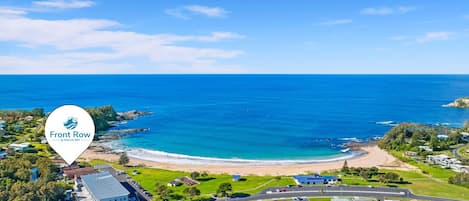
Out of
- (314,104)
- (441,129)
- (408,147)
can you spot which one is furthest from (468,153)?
(314,104)

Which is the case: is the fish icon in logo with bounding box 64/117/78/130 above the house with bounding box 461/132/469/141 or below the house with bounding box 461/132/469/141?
above

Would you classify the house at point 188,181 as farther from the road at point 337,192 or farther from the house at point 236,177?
the road at point 337,192

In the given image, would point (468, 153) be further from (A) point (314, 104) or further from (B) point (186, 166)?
(A) point (314, 104)

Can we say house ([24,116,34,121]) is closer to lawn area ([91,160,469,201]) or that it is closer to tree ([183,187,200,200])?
lawn area ([91,160,469,201])

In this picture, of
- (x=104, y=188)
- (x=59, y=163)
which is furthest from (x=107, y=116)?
(x=104, y=188)

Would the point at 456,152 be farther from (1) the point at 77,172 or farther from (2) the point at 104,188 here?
(1) the point at 77,172

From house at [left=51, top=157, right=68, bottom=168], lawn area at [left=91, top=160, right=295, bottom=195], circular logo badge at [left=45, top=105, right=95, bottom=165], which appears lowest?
lawn area at [left=91, top=160, right=295, bottom=195]

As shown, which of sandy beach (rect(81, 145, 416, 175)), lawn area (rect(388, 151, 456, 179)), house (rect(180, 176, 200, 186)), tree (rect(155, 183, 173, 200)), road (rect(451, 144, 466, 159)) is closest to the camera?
tree (rect(155, 183, 173, 200))

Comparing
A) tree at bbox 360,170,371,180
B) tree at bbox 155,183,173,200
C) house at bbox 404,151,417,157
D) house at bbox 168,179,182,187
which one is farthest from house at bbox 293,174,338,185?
house at bbox 404,151,417,157
